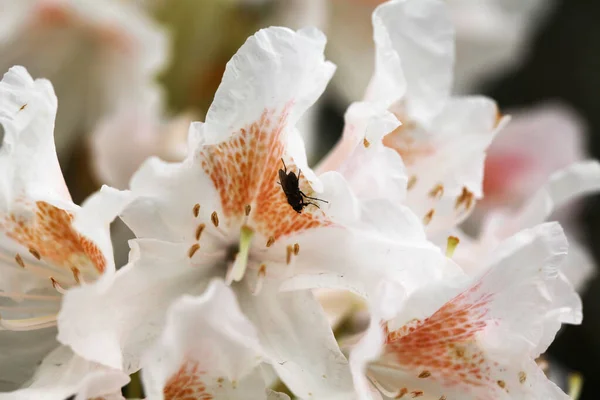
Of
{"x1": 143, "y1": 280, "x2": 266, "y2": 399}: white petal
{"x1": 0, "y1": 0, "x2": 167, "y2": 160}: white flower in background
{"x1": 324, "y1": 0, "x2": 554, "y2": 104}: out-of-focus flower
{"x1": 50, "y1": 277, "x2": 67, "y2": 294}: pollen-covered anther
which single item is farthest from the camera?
{"x1": 324, "y1": 0, "x2": 554, "y2": 104}: out-of-focus flower

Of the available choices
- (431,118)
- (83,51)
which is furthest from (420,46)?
(83,51)

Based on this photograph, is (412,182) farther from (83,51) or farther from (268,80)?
(83,51)

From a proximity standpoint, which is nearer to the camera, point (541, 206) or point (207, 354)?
point (207, 354)

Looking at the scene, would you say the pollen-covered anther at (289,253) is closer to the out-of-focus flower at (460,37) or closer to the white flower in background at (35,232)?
the white flower in background at (35,232)

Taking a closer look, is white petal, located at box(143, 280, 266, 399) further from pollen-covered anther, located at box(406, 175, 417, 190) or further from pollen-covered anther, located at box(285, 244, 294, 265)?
pollen-covered anther, located at box(406, 175, 417, 190)

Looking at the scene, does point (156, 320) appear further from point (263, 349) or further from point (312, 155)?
point (312, 155)

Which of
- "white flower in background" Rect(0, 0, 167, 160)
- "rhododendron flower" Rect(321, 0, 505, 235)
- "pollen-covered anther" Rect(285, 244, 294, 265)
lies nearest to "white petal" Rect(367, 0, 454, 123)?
"rhododendron flower" Rect(321, 0, 505, 235)
